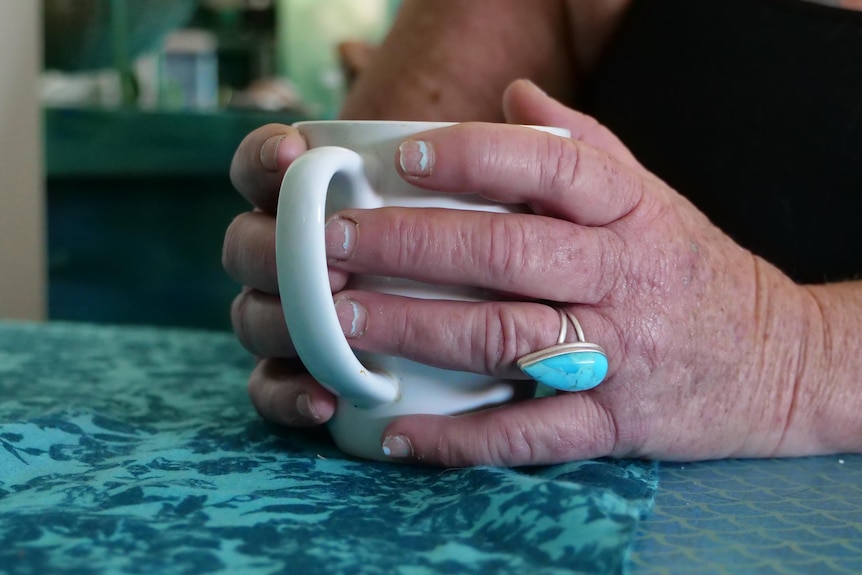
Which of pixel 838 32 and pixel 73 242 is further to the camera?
pixel 73 242

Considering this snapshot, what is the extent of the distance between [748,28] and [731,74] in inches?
1.5

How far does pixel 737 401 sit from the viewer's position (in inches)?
18.6

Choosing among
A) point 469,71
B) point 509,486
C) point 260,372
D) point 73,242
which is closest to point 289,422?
point 260,372

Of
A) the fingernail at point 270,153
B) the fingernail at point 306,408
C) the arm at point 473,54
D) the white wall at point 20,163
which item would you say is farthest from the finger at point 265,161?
the white wall at point 20,163

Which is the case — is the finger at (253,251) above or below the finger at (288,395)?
above

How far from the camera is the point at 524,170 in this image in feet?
1.30

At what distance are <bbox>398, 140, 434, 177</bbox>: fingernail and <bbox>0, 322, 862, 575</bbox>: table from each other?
142mm

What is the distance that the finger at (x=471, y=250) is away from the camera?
0.39 metres

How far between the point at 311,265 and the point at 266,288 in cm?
14

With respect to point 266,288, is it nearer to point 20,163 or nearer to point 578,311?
point 578,311

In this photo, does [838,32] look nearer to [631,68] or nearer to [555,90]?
[631,68]

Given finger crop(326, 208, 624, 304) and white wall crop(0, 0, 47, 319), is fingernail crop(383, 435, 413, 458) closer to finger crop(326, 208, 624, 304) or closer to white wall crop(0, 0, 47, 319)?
finger crop(326, 208, 624, 304)

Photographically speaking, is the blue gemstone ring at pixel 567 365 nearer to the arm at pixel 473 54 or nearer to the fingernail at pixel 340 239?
the fingernail at pixel 340 239

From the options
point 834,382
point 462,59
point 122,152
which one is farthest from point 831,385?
point 122,152
